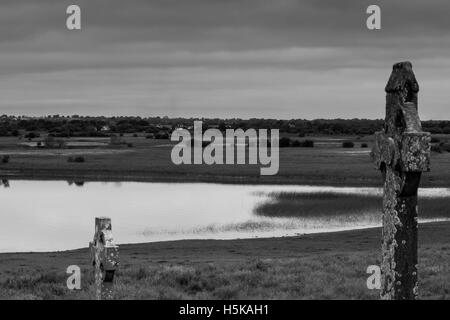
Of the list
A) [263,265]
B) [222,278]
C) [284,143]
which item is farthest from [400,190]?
[284,143]

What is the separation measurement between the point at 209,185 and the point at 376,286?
146 ft

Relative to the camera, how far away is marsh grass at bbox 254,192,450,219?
137 ft

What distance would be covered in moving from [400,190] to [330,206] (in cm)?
3721

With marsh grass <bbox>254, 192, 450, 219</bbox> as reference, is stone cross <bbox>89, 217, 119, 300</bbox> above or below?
above

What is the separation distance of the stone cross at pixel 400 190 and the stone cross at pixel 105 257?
3.89 metres

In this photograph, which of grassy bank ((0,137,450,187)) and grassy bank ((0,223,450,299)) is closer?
grassy bank ((0,223,450,299))

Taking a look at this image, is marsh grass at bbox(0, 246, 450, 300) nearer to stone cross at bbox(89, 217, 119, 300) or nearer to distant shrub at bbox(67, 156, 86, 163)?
stone cross at bbox(89, 217, 119, 300)

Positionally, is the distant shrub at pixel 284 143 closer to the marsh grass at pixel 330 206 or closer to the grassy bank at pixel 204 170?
the grassy bank at pixel 204 170

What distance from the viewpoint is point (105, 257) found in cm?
1023

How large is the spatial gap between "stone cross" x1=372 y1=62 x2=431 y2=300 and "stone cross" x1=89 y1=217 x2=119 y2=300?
389cm

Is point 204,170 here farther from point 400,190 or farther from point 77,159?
point 400,190

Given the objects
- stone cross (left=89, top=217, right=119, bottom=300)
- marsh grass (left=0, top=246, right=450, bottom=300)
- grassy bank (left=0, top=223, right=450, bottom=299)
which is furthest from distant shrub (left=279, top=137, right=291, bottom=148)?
stone cross (left=89, top=217, right=119, bottom=300)

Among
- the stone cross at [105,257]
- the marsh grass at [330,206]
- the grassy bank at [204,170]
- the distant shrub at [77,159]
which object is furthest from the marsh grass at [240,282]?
the distant shrub at [77,159]

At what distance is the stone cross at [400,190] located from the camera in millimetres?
7754
